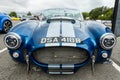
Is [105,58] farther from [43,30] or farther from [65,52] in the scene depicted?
[43,30]

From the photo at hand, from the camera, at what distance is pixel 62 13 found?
4582 mm

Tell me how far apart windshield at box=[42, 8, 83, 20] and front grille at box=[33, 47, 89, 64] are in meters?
1.74

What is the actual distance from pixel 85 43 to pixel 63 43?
375mm

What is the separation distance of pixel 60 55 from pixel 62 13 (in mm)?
1990

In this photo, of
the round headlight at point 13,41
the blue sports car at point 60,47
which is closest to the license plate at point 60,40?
the blue sports car at point 60,47

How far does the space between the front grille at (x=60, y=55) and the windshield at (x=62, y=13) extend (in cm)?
174

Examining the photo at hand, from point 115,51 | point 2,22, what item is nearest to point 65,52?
point 115,51

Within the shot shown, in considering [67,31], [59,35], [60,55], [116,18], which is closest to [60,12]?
[116,18]

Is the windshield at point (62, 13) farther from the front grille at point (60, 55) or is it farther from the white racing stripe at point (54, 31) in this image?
the front grille at point (60, 55)

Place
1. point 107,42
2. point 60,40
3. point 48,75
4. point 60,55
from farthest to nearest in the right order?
1. point 48,75
2. point 107,42
3. point 60,55
4. point 60,40

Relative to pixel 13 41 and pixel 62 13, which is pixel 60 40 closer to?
pixel 13 41

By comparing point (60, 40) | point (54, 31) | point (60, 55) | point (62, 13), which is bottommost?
point (60, 55)

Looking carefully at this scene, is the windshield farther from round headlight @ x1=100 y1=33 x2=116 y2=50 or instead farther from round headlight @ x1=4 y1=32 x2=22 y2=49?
round headlight @ x1=4 y1=32 x2=22 y2=49

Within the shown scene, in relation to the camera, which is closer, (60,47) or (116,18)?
(60,47)
